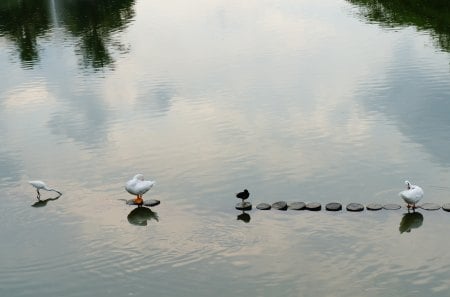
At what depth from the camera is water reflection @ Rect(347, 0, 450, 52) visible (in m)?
47.5

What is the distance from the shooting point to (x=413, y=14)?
174ft

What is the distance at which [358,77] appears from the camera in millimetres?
35750

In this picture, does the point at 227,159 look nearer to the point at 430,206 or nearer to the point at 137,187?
the point at 137,187

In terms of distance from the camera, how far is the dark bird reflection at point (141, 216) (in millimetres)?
20516

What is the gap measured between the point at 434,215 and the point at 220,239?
6229mm

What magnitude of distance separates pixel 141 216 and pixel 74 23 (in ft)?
137

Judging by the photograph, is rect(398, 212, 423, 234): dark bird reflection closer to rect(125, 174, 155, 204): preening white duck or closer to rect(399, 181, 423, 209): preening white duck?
rect(399, 181, 423, 209): preening white duck

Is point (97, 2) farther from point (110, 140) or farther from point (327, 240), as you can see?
point (327, 240)

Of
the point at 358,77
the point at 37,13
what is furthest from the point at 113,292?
the point at 37,13

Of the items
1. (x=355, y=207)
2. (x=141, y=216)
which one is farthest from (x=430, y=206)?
(x=141, y=216)

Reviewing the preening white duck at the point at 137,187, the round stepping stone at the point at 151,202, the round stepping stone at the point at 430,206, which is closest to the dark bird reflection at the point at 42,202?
the preening white duck at the point at 137,187

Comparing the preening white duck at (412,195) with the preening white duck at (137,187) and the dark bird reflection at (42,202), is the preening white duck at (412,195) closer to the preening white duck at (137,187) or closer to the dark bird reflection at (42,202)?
the preening white duck at (137,187)

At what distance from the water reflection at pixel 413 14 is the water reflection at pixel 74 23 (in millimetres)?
20328

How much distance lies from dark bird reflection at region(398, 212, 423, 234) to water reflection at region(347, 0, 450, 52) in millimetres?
26564
